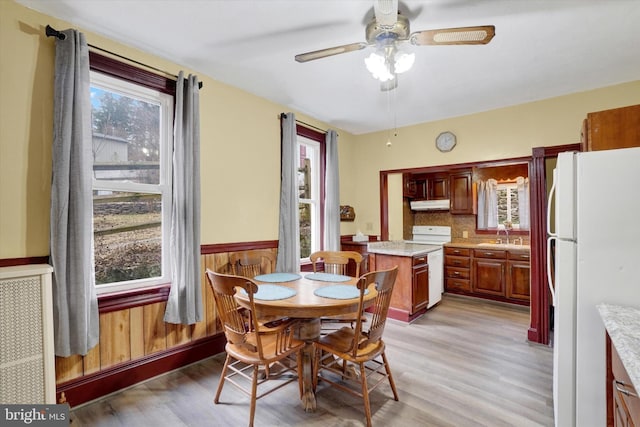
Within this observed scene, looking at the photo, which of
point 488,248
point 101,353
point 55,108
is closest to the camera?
point 55,108

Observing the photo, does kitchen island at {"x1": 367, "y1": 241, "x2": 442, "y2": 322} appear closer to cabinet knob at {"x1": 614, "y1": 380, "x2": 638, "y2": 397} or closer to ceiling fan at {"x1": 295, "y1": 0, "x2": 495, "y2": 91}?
ceiling fan at {"x1": 295, "y1": 0, "x2": 495, "y2": 91}

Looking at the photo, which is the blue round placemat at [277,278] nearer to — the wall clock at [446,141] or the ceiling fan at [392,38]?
the ceiling fan at [392,38]

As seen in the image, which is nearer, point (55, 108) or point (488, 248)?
point (55, 108)

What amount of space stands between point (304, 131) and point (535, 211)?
110 inches

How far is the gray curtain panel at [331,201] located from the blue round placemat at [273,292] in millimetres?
1840

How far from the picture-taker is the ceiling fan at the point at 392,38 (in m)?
1.61

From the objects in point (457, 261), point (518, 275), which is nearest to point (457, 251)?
point (457, 261)

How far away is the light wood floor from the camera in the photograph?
1.92m

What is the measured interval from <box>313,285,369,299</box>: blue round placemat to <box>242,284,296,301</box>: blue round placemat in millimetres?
196

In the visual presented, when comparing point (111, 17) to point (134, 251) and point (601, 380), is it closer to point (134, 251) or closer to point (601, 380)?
point (134, 251)

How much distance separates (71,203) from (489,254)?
16.3ft

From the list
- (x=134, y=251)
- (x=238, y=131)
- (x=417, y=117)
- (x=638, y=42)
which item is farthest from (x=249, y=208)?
(x=638, y=42)

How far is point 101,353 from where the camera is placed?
2.14 metres

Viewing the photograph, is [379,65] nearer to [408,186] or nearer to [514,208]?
[408,186]
